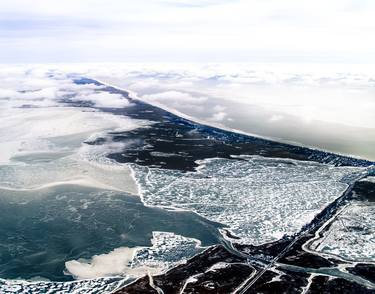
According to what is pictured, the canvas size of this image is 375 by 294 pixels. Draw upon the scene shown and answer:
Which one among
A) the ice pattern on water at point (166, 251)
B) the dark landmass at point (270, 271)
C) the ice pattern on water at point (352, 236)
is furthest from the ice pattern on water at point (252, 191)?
the ice pattern on water at point (166, 251)

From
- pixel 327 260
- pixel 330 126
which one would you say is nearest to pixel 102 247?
pixel 327 260

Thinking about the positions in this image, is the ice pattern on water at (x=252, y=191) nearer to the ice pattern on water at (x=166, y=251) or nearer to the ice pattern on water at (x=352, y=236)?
the ice pattern on water at (x=352, y=236)

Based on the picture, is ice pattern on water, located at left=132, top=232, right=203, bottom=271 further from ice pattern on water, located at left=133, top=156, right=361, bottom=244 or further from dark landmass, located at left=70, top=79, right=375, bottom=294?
ice pattern on water, located at left=133, top=156, right=361, bottom=244

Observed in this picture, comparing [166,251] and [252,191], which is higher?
[252,191]

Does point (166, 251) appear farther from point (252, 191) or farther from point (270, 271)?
point (252, 191)

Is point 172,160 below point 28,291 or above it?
above

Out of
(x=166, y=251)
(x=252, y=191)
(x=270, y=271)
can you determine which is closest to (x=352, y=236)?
(x=270, y=271)

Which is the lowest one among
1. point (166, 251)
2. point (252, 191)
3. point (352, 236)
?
point (166, 251)

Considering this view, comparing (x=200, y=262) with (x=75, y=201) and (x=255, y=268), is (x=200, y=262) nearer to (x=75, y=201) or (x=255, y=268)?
(x=255, y=268)

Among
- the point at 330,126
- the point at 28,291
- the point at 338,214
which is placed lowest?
the point at 28,291
